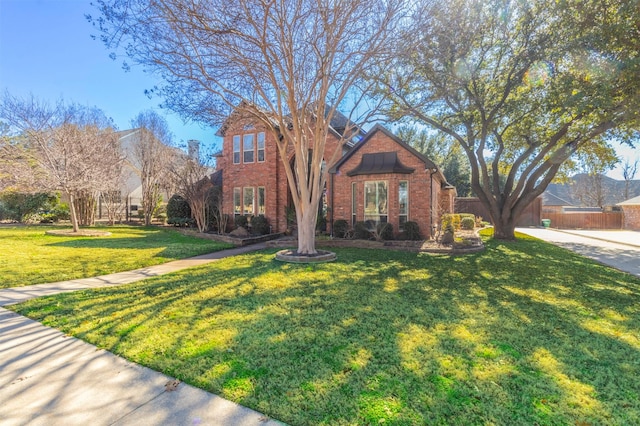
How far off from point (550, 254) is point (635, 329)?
26.3ft

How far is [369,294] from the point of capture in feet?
19.5

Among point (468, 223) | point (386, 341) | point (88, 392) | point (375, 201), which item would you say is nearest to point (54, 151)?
point (375, 201)

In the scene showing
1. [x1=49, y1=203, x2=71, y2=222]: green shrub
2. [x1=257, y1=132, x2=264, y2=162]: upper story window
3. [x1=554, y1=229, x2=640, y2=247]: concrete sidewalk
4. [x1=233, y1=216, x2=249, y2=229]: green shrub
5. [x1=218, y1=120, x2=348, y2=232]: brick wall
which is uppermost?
[x1=257, y1=132, x2=264, y2=162]: upper story window

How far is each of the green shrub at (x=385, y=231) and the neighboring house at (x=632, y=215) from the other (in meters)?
25.9

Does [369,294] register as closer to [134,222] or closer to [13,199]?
[134,222]

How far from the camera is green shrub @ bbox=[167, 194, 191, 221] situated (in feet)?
65.4

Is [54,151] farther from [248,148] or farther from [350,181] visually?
[350,181]

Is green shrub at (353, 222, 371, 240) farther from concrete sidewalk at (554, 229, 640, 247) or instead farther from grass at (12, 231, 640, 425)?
concrete sidewalk at (554, 229, 640, 247)

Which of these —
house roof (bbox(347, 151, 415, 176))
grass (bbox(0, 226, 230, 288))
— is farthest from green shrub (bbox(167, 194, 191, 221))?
house roof (bbox(347, 151, 415, 176))

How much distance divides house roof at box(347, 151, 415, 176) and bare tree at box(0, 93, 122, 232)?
12928mm

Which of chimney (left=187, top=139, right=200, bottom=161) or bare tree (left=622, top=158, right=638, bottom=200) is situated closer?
chimney (left=187, top=139, right=200, bottom=161)

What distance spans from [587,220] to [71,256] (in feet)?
119

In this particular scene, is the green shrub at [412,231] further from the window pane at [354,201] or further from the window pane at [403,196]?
the window pane at [354,201]

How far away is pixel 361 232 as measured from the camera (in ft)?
44.7
